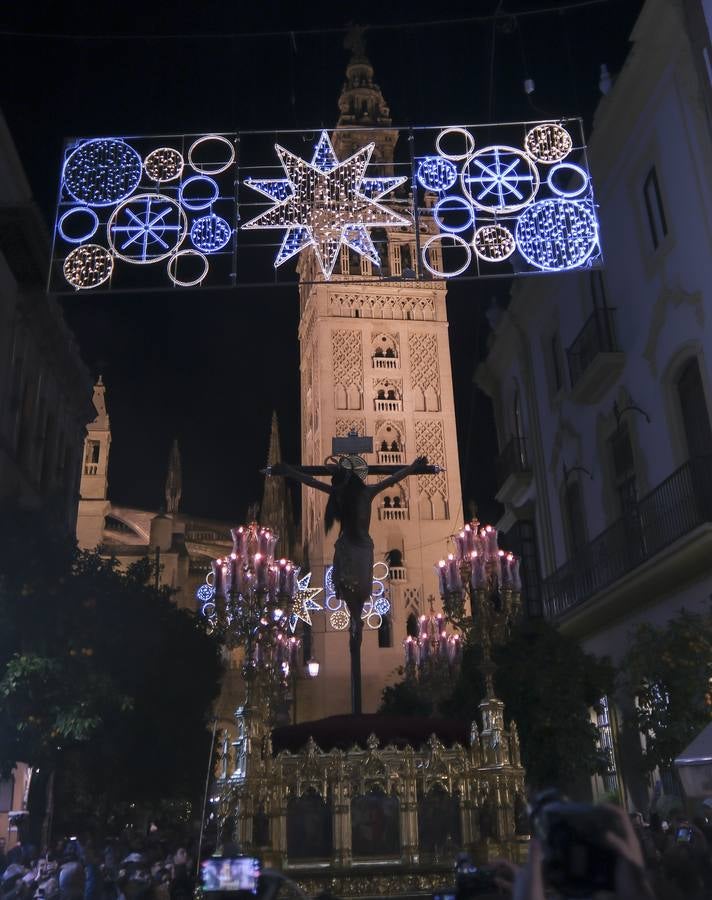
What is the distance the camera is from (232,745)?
10.6 m

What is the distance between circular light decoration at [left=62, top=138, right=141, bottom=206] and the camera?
13.4 metres

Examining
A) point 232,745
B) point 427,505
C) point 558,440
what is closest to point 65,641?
point 232,745

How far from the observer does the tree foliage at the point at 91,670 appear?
16.6 m

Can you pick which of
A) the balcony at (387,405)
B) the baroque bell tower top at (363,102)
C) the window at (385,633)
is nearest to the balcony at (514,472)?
the window at (385,633)

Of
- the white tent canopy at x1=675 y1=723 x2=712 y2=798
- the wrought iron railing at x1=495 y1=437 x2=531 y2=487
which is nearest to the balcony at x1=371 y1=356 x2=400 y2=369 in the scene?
the wrought iron railing at x1=495 y1=437 x2=531 y2=487

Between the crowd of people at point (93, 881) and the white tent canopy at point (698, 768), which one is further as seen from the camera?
the crowd of people at point (93, 881)

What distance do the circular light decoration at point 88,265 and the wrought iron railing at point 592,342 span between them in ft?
33.8

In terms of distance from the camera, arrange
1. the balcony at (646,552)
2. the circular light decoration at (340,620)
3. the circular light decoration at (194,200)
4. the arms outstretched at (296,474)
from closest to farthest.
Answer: the arms outstretched at (296,474) → the circular light decoration at (194,200) → the balcony at (646,552) → the circular light decoration at (340,620)

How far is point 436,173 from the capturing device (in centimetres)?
1371

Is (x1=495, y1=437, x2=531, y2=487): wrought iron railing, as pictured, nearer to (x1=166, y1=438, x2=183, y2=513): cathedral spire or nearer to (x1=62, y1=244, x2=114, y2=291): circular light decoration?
(x1=62, y1=244, x2=114, y2=291): circular light decoration

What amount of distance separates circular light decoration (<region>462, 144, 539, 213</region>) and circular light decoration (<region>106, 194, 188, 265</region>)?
4.52 meters

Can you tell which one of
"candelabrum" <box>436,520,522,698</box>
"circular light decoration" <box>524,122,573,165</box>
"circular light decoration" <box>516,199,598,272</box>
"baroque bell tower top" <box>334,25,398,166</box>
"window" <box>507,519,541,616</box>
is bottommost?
"candelabrum" <box>436,520,522,698</box>

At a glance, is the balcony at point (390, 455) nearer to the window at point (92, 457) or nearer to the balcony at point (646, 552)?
the balcony at point (646, 552)

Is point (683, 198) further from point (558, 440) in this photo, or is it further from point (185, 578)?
point (185, 578)
